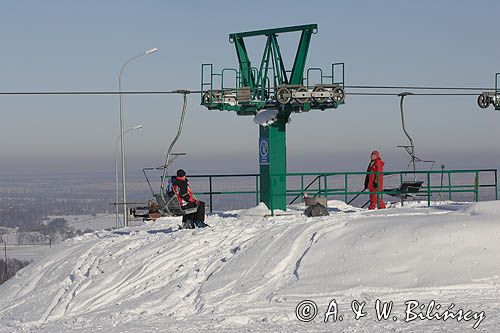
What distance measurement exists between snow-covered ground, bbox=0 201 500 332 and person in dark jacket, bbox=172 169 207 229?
91cm

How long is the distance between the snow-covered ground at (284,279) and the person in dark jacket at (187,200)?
0.91 meters

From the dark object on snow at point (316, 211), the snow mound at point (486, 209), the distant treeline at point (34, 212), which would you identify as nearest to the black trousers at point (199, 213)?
the dark object on snow at point (316, 211)

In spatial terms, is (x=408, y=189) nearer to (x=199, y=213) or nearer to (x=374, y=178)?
(x=374, y=178)

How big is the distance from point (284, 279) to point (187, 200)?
6.13 metres

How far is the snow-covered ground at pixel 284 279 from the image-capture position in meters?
14.2

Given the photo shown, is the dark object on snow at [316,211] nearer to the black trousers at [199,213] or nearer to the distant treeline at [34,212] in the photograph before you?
the black trousers at [199,213]

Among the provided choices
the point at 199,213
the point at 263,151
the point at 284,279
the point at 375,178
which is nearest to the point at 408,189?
the point at 375,178

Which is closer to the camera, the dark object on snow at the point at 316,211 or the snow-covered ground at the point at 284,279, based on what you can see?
the snow-covered ground at the point at 284,279

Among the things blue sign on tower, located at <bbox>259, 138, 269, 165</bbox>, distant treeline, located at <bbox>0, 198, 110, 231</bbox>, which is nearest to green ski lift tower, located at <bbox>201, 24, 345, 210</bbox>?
blue sign on tower, located at <bbox>259, 138, 269, 165</bbox>

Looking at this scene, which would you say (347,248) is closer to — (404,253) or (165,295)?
(404,253)

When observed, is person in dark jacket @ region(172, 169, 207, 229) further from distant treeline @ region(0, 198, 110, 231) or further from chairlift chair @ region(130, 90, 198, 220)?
distant treeline @ region(0, 198, 110, 231)

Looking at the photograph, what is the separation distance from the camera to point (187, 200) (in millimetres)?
22266

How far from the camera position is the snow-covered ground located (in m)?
14.2

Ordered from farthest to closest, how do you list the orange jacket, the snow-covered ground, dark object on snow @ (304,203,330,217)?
the orange jacket → dark object on snow @ (304,203,330,217) → the snow-covered ground
